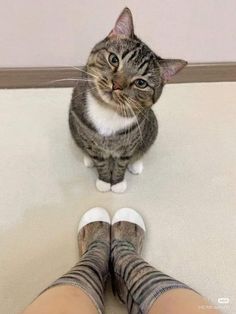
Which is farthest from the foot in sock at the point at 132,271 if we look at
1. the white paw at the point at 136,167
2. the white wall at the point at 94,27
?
the white wall at the point at 94,27

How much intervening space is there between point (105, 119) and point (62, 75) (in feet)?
1.66

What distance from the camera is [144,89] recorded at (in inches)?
42.2

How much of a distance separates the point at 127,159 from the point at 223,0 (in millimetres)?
669

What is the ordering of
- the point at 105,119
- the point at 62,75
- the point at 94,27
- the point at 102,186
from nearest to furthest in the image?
the point at 105,119 < the point at 102,186 < the point at 94,27 < the point at 62,75

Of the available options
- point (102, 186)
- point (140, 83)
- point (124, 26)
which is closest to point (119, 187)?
point (102, 186)

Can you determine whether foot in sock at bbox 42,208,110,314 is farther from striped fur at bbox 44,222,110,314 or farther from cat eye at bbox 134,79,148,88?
cat eye at bbox 134,79,148,88

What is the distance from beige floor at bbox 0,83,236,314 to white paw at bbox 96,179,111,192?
0.08ft

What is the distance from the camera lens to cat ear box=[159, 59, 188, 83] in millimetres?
1057

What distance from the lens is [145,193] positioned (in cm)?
136

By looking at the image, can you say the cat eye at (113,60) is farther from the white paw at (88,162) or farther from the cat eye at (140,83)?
the white paw at (88,162)

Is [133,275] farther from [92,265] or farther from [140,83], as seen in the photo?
[140,83]

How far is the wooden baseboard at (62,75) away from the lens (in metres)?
1.56

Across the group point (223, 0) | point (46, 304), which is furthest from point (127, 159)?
point (223, 0)

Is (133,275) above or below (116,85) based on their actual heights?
below
